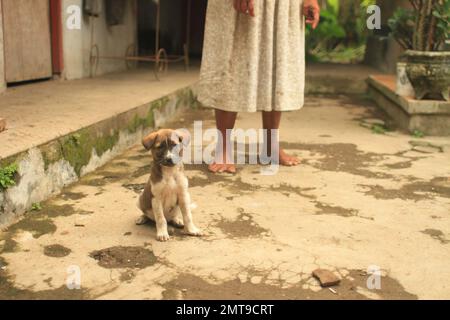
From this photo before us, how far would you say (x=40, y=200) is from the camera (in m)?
2.95

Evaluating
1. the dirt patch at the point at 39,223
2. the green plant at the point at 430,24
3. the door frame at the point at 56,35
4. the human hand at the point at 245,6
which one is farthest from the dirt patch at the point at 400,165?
the door frame at the point at 56,35

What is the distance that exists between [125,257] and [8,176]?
776mm

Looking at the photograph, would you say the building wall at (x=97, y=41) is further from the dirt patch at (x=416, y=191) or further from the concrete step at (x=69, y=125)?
the dirt patch at (x=416, y=191)

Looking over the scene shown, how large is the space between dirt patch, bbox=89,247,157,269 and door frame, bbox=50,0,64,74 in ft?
11.9

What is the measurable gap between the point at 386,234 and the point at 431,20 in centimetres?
319

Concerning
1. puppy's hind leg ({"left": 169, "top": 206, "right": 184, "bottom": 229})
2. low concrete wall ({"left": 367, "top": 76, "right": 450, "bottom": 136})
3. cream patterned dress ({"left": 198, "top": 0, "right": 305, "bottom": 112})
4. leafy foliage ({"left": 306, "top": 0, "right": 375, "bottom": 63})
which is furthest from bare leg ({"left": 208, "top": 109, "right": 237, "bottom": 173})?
leafy foliage ({"left": 306, "top": 0, "right": 375, "bottom": 63})

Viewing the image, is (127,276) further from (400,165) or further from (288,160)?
(400,165)

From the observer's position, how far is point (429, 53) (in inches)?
189

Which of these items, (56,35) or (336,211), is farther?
(56,35)

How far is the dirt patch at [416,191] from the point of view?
3.22m

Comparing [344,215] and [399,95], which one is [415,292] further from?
[399,95]

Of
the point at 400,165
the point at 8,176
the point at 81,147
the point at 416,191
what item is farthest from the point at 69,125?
the point at 400,165

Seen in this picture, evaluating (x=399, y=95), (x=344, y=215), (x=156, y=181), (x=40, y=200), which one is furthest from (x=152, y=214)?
(x=399, y=95)

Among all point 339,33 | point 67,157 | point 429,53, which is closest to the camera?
point 67,157
